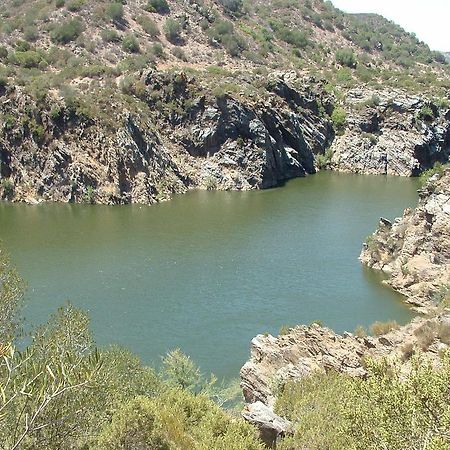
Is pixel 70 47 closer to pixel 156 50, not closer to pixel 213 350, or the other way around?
pixel 156 50

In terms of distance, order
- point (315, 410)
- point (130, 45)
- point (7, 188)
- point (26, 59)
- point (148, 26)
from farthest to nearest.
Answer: point (148, 26), point (130, 45), point (26, 59), point (7, 188), point (315, 410)

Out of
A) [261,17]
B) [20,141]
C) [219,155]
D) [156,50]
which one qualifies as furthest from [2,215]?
[261,17]

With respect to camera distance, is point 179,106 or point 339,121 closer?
point 179,106

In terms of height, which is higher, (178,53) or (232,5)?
(232,5)

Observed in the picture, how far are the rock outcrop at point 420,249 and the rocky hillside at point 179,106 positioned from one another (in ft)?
103

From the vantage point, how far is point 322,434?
1545 centimetres

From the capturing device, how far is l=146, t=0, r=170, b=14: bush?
109188 millimetres

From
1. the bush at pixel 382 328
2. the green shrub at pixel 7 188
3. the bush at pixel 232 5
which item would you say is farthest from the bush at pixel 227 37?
the bush at pixel 382 328

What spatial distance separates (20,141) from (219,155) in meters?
26.3

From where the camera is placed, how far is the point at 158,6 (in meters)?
110

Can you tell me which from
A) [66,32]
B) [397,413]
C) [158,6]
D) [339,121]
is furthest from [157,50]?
[397,413]

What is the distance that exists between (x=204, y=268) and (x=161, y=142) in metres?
36.7

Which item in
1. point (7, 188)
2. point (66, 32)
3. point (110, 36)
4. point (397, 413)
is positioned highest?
point (110, 36)

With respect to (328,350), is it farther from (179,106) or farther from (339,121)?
(339,121)
